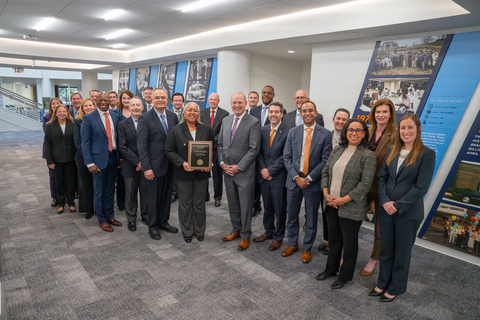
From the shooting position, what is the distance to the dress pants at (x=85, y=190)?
438 centimetres

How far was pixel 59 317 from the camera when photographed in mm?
2402

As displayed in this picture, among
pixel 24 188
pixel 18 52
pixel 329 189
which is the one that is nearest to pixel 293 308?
pixel 329 189

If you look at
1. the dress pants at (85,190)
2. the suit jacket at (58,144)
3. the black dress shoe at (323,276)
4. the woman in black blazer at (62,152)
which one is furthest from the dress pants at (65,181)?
the black dress shoe at (323,276)

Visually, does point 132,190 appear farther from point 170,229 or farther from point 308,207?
point 308,207

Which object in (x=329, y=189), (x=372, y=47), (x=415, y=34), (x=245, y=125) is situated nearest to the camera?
(x=329, y=189)

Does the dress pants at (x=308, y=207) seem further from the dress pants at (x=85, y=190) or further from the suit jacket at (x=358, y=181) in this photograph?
the dress pants at (x=85, y=190)

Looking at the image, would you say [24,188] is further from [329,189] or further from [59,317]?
[329,189]

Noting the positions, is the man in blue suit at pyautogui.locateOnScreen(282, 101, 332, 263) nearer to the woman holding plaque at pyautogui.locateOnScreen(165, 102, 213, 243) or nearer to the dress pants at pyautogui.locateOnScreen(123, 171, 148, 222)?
the woman holding plaque at pyautogui.locateOnScreen(165, 102, 213, 243)

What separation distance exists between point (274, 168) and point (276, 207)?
1.60 ft

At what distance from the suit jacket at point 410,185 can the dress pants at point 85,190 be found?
3.84 meters

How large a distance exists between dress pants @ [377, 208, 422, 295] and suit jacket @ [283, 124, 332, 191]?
754 millimetres

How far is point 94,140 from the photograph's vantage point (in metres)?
3.96

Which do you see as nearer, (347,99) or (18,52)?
(347,99)

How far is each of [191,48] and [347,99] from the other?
460 cm
